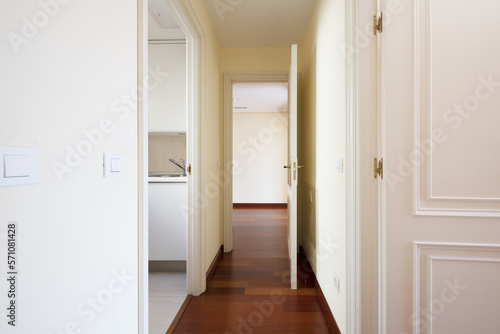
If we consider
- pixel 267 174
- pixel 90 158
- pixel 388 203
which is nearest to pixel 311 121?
pixel 388 203

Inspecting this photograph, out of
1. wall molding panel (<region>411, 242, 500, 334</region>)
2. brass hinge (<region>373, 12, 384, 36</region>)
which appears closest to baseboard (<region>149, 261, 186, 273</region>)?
wall molding panel (<region>411, 242, 500, 334</region>)

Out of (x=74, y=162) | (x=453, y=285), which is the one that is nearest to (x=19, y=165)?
(x=74, y=162)

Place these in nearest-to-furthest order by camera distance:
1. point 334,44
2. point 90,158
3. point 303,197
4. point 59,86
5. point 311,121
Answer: point 59,86 < point 90,158 < point 334,44 < point 311,121 < point 303,197

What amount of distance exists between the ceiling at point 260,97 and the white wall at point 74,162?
3.19 metres

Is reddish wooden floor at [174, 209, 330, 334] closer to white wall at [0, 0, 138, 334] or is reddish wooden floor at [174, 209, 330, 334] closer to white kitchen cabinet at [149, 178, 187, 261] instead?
white kitchen cabinet at [149, 178, 187, 261]

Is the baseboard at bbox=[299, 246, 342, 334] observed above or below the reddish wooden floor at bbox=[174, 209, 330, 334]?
above

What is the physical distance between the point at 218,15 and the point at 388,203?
2352 millimetres

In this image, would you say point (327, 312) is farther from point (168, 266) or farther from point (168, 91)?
point (168, 91)

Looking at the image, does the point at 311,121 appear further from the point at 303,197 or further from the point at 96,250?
the point at 96,250

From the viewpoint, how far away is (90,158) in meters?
0.82

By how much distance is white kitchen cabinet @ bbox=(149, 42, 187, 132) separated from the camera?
287 cm

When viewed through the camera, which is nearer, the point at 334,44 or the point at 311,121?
the point at 334,44

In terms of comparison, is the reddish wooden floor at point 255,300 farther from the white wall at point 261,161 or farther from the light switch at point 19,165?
the white wall at point 261,161

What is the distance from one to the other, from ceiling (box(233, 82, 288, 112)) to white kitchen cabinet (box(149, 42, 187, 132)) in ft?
4.10
